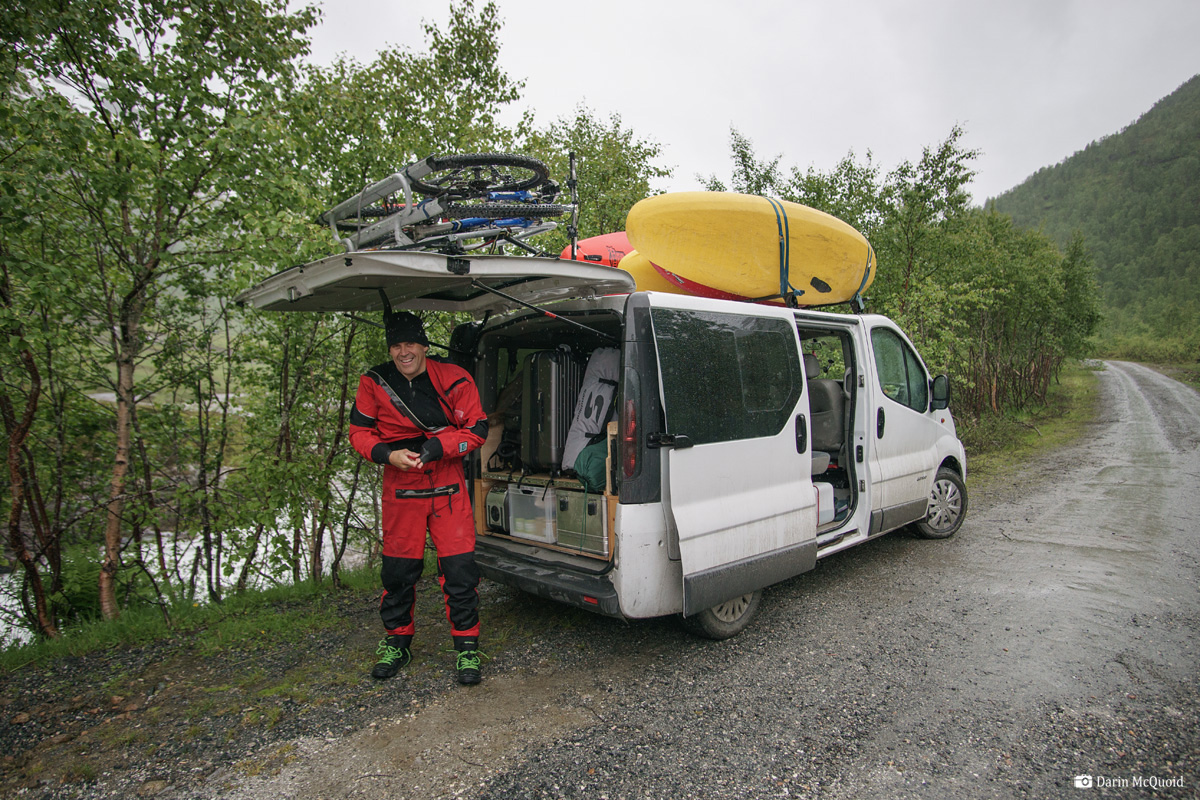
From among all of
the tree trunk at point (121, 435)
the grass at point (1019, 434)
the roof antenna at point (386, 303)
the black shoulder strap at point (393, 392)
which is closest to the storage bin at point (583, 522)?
the black shoulder strap at point (393, 392)

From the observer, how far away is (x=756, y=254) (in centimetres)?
408

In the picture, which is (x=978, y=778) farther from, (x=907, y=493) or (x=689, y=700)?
(x=907, y=493)

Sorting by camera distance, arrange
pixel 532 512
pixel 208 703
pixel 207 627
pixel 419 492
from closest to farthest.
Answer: pixel 208 703
pixel 419 492
pixel 532 512
pixel 207 627

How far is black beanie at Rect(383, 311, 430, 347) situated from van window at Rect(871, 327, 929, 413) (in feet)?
11.0

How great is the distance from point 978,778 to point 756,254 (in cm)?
301

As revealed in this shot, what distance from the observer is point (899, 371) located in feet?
16.2

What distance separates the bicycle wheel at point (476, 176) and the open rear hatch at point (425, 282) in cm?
59

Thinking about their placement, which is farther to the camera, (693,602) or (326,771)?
(693,602)

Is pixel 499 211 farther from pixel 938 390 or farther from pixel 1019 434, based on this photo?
pixel 1019 434

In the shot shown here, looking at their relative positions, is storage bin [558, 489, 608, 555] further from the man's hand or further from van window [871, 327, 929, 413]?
van window [871, 327, 929, 413]

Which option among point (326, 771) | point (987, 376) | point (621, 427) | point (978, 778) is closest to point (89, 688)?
point (326, 771)

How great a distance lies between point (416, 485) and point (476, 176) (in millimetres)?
1817

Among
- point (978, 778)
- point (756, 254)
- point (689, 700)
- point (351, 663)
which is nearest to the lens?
point (978, 778)

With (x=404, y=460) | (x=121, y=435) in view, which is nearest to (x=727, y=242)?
(x=404, y=460)
